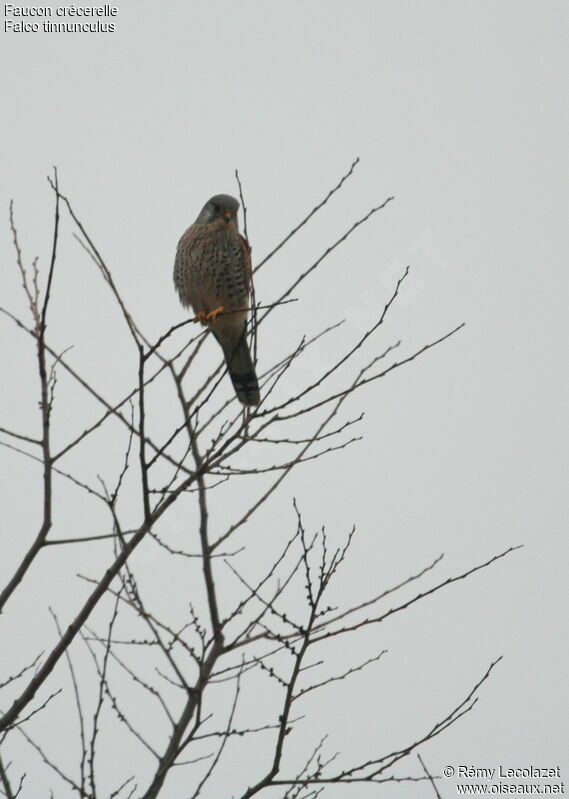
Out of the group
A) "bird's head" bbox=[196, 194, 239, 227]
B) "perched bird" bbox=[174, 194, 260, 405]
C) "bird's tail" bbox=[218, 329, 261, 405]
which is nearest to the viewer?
"bird's tail" bbox=[218, 329, 261, 405]

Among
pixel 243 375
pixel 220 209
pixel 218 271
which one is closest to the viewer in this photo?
pixel 243 375

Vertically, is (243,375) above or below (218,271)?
below

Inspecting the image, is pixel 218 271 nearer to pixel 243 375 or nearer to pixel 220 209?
pixel 220 209

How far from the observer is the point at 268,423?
3.01 metres

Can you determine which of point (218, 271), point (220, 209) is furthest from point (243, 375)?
point (220, 209)

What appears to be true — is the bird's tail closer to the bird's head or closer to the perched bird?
the perched bird

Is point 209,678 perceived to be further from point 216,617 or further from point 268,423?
point 268,423

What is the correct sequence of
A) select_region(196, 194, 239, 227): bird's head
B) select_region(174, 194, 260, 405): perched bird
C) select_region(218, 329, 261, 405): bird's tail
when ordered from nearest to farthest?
select_region(218, 329, 261, 405): bird's tail
select_region(174, 194, 260, 405): perched bird
select_region(196, 194, 239, 227): bird's head

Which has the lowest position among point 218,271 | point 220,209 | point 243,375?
point 243,375

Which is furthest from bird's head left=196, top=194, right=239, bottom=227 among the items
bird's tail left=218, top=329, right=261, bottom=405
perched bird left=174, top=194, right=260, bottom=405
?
bird's tail left=218, top=329, right=261, bottom=405

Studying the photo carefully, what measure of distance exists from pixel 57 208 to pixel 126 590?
167cm

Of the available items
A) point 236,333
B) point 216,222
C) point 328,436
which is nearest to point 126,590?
point 328,436

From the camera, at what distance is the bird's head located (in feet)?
20.3

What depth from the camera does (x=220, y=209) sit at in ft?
20.4
